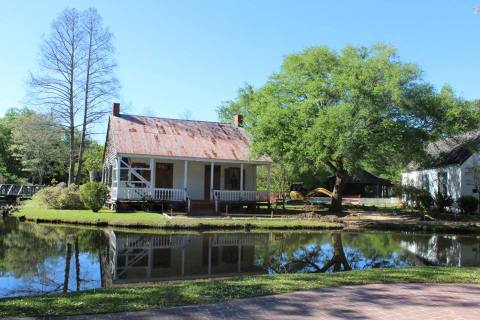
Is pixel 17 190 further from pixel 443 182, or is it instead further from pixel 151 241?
pixel 443 182

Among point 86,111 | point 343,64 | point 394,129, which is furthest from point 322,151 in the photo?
point 86,111

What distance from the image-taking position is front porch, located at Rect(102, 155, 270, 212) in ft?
88.6

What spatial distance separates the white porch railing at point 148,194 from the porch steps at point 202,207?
77 cm

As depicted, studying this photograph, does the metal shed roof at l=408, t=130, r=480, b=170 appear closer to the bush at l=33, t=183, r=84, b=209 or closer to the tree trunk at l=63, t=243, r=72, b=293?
the tree trunk at l=63, t=243, r=72, b=293

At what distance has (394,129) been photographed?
25.0m

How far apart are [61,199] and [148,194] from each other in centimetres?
541

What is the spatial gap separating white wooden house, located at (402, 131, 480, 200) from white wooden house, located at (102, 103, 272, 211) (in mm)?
11948

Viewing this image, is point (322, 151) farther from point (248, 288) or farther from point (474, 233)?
point (248, 288)

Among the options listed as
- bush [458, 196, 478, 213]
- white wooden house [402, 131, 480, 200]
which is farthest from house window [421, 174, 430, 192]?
bush [458, 196, 478, 213]

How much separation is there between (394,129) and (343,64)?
5.00 m

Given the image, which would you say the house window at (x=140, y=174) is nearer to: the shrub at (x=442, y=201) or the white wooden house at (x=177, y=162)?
the white wooden house at (x=177, y=162)

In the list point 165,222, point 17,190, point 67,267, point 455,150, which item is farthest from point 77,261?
point 17,190

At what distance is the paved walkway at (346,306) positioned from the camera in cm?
636

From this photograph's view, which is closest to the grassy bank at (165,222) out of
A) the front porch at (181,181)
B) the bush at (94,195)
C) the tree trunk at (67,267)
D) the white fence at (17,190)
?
the bush at (94,195)
